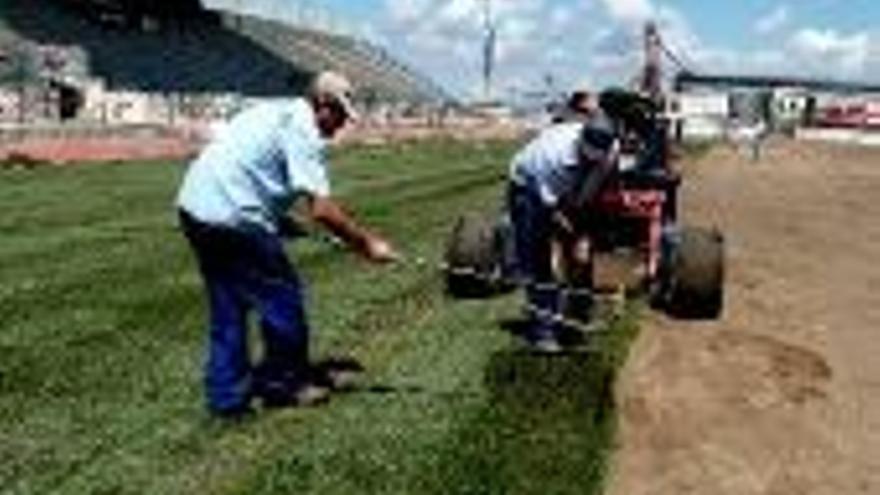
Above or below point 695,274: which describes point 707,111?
above

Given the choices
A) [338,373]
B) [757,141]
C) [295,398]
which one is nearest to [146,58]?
[757,141]

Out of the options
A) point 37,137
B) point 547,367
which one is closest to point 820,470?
point 547,367

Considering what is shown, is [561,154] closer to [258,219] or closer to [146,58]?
[258,219]

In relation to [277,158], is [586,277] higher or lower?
lower

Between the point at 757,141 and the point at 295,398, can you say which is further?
the point at 757,141

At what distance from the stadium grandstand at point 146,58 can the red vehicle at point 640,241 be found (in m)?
37.5

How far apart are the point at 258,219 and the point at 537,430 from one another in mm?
1990

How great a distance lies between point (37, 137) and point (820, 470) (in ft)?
127

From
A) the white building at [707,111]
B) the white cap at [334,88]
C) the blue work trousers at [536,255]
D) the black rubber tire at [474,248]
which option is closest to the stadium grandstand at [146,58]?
the white building at [707,111]

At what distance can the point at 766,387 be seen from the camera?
1393cm

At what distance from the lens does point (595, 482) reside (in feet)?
33.6

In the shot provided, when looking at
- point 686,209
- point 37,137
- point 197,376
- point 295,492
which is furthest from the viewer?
point 37,137

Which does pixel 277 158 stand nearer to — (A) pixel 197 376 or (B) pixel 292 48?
(A) pixel 197 376

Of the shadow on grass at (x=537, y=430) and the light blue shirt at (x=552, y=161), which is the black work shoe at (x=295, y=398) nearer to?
the shadow on grass at (x=537, y=430)
